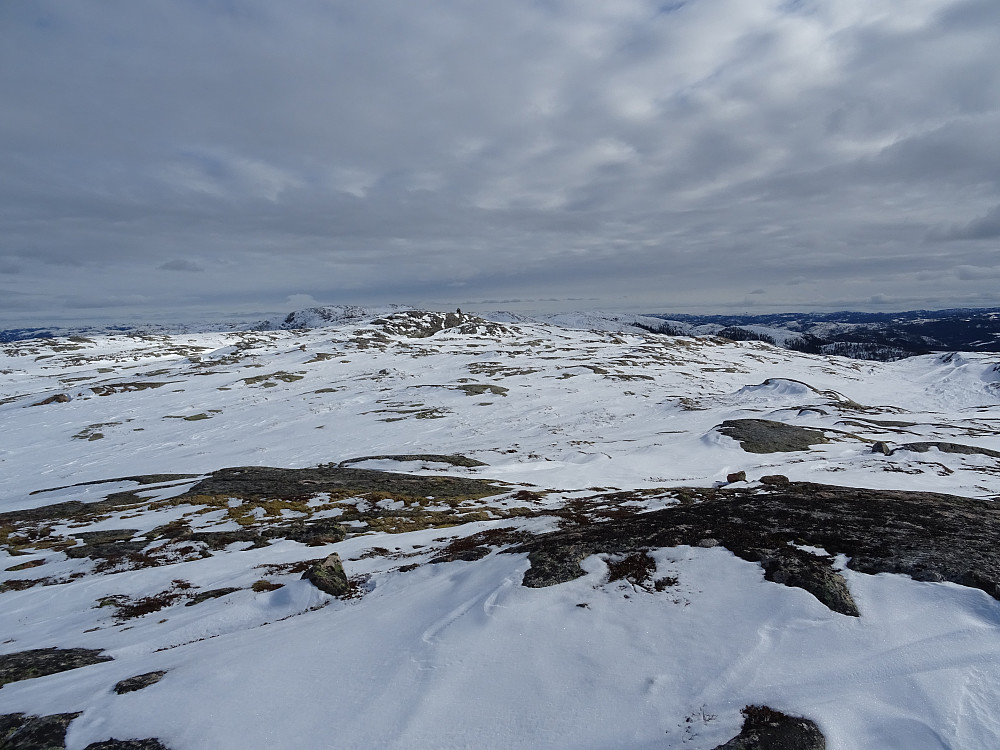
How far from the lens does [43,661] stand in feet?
30.2

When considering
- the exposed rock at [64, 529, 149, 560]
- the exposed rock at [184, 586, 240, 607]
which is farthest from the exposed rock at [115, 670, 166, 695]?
the exposed rock at [64, 529, 149, 560]

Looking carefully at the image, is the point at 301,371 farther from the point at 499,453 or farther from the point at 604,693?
the point at 604,693

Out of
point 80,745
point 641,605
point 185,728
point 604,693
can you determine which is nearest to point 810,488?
point 641,605

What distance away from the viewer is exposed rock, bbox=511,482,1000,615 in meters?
8.38

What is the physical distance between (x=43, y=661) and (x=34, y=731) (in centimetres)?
395

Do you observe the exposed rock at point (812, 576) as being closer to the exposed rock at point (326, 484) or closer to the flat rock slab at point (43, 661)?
the flat rock slab at point (43, 661)

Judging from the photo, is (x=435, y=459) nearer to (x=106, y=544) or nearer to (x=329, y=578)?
(x=106, y=544)

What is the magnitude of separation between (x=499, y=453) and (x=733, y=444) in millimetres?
20161

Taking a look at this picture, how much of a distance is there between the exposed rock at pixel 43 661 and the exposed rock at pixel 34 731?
2.32 metres

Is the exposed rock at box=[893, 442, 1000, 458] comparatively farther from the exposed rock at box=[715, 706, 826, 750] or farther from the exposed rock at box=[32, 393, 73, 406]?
the exposed rock at box=[32, 393, 73, 406]

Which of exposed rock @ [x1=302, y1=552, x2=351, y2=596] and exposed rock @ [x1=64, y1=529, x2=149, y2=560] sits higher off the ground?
exposed rock @ [x1=302, y1=552, x2=351, y2=596]

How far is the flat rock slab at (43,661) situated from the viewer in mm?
8734

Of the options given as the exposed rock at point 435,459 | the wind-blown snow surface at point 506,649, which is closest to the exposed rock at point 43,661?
the wind-blown snow surface at point 506,649

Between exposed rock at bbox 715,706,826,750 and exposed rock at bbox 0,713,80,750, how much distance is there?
901cm
